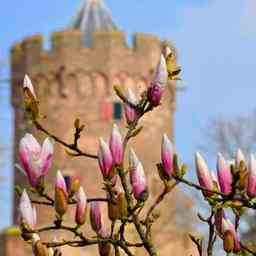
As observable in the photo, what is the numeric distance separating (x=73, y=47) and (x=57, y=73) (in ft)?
3.48

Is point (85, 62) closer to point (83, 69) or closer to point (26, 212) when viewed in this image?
point (83, 69)

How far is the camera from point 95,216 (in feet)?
16.6

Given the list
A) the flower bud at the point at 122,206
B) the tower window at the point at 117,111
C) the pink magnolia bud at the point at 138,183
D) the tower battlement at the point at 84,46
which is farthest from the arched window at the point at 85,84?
the flower bud at the point at 122,206

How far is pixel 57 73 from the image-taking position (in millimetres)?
46500

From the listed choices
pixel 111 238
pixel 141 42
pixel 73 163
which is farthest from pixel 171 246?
pixel 111 238

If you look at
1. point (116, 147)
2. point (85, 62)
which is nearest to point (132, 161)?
point (116, 147)

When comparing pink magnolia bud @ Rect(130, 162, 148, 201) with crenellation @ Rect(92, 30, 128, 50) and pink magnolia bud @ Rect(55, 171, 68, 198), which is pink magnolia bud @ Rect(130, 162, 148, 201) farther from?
crenellation @ Rect(92, 30, 128, 50)

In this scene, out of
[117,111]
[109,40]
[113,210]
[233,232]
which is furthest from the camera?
[109,40]

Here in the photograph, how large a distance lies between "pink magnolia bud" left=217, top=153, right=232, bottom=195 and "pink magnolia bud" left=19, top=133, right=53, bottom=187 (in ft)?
2.04

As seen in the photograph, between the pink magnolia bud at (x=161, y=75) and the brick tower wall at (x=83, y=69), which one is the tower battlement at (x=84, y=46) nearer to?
the brick tower wall at (x=83, y=69)

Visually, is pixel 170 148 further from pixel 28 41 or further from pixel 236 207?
pixel 28 41

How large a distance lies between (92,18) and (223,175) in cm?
4347

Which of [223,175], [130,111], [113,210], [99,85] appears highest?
[130,111]

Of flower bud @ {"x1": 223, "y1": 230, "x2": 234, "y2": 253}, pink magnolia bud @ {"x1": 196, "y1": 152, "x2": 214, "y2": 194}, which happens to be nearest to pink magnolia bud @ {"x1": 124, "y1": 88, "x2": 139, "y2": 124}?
pink magnolia bud @ {"x1": 196, "y1": 152, "x2": 214, "y2": 194}
